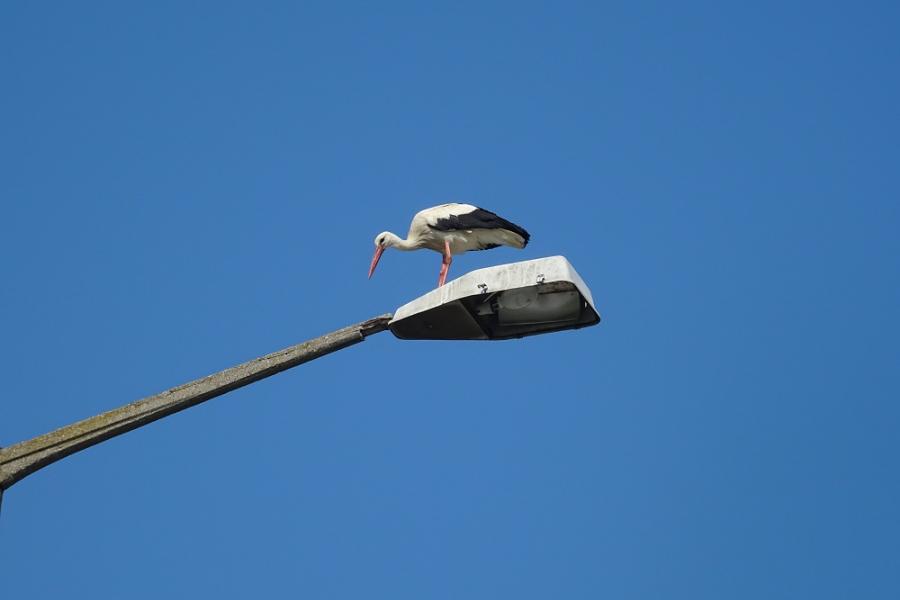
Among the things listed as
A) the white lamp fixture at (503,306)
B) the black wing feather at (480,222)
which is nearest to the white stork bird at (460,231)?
the black wing feather at (480,222)

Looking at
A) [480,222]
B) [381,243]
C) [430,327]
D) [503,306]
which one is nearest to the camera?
[503,306]

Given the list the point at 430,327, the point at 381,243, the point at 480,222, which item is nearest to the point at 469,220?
the point at 480,222

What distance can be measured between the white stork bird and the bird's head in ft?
2.24

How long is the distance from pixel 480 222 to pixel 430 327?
338 inches

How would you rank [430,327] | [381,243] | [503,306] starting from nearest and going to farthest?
[503,306] < [430,327] < [381,243]

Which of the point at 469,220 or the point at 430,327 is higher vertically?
the point at 469,220

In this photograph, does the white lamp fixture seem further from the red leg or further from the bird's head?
the bird's head

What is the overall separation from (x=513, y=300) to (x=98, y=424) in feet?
7.23

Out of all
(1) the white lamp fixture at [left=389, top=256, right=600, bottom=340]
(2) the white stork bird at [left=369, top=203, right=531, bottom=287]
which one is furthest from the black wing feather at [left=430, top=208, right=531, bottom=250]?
(1) the white lamp fixture at [left=389, top=256, right=600, bottom=340]

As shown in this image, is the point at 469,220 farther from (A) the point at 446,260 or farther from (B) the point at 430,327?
(B) the point at 430,327

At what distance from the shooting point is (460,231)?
16125 mm

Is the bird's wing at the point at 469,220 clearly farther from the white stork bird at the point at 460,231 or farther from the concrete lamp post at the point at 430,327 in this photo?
the concrete lamp post at the point at 430,327

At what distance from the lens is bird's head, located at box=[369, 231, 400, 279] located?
690 inches

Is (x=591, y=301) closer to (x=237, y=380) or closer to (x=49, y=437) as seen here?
(x=237, y=380)
